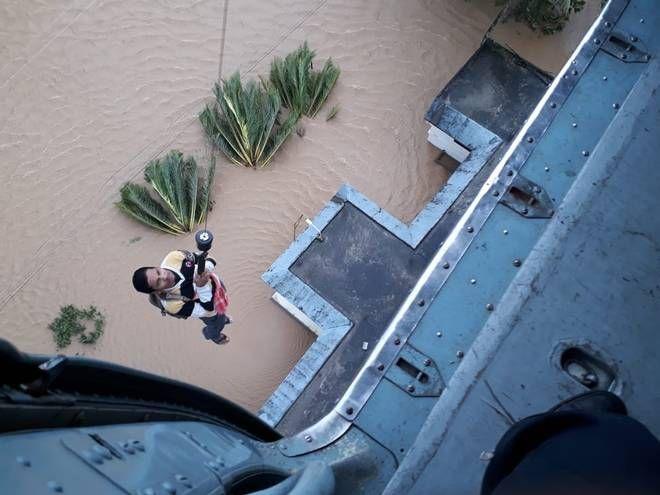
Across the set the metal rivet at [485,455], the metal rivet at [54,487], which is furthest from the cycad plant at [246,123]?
the metal rivet at [54,487]

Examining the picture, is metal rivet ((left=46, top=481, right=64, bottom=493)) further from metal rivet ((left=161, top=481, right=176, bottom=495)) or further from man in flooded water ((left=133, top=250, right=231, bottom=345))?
man in flooded water ((left=133, top=250, right=231, bottom=345))

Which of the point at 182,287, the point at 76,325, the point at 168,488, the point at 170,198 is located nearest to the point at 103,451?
the point at 168,488

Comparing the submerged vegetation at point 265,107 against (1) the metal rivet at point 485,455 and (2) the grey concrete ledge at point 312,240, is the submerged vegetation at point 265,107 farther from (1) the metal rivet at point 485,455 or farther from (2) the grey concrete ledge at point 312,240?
(1) the metal rivet at point 485,455

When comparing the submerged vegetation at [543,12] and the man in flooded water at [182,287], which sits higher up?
the submerged vegetation at [543,12]

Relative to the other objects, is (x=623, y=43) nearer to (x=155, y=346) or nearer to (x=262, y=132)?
(x=262, y=132)

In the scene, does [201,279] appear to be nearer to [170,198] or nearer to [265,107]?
[170,198]

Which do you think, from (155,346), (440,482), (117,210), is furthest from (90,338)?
(440,482)
